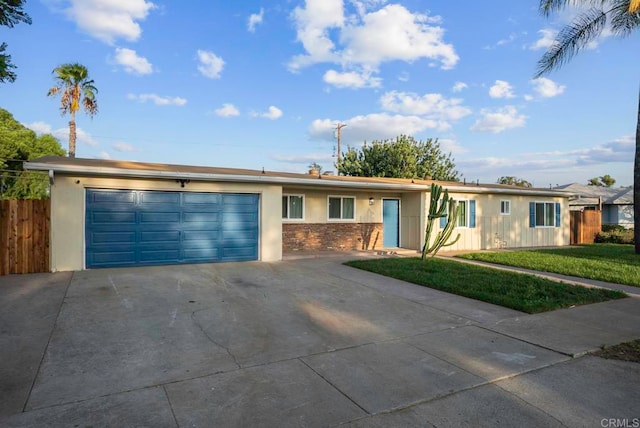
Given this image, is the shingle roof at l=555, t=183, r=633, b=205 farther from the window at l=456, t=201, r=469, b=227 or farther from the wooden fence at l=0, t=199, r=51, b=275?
the wooden fence at l=0, t=199, r=51, b=275

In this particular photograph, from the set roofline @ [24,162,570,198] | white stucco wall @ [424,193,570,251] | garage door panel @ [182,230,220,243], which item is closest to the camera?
roofline @ [24,162,570,198]

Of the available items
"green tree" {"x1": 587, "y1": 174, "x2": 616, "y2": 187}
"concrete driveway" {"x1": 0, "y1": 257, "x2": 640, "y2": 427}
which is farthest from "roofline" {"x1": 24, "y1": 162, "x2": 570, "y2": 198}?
"green tree" {"x1": 587, "y1": 174, "x2": 616, "y2": 187}

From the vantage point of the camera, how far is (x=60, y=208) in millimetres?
9359

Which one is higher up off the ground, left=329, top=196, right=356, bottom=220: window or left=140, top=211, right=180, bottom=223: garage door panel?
left=329, top=196, right=356, bottom=220: window

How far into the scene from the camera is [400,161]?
3130cm

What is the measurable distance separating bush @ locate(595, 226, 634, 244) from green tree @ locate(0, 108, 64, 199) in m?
30.0

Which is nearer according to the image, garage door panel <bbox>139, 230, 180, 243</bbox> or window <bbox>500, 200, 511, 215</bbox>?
garage door panel <bbox>139, 230, 180, 243</bbox>

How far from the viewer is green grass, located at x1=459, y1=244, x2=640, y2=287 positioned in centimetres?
969

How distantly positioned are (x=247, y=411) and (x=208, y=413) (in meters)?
0.31

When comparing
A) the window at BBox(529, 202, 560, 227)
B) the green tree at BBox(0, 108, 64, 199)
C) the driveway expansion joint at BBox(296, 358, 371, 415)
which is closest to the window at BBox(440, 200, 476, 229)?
the window at BBox(529, 202, 560, 227)

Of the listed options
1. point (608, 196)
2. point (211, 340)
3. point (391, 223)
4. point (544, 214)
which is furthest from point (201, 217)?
point (608, 196)

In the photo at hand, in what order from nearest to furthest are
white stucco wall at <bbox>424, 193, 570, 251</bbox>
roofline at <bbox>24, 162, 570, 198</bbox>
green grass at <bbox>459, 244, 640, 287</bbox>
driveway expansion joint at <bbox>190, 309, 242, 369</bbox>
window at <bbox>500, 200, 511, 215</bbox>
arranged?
driveway expansion joint at <bbox>190, 309, 242, 369</bbox>
roofline at <bbox>24, 162, 570, 198</bbox>
green grass at <bbox>459, 244, 640, 287</bbox>
white stucco wall at <bbox>424, 193, 570, 251</bbox>
window at <bbox>500, 200, 511, 215</bbox>

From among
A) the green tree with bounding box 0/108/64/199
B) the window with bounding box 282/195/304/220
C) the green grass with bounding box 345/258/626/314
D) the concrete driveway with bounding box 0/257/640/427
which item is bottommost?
the concrete driveway with bounding box 0/257/640/427

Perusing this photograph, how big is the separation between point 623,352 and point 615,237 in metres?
19.5
